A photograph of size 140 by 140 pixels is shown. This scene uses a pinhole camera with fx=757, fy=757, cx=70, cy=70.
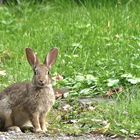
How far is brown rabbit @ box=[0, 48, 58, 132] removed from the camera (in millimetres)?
6547

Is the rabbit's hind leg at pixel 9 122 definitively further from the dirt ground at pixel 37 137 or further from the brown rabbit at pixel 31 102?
the dirt ground at pixel 37 137

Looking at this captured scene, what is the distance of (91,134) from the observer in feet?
21.1

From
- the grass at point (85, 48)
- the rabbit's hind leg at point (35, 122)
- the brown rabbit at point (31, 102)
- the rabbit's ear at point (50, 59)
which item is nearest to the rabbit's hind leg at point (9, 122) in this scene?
the brown rabbit at point (31, 102)

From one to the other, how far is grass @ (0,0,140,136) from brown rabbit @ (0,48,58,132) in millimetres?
238

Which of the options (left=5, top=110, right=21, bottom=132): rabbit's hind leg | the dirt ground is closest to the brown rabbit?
(left=5, top=110, right=21, bottom=132): rabbit's hind leg

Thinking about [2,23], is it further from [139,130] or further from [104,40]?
[139,130]

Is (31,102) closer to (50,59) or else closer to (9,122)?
(9,122)

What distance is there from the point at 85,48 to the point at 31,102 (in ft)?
10.4

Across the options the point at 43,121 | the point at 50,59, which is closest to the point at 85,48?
the point at 50,59

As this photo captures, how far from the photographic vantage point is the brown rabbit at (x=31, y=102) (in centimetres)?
655

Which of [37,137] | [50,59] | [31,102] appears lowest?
[37,137]

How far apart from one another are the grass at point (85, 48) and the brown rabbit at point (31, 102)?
0.78 feet

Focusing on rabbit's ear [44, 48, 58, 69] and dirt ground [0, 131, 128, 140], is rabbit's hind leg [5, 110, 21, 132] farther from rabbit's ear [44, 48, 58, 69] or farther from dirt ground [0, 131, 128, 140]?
rabbit's ear [44, 48, 58, 69]

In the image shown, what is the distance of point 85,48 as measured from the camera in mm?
9641
